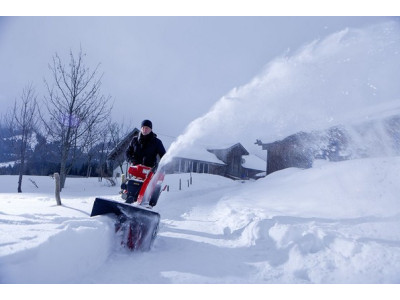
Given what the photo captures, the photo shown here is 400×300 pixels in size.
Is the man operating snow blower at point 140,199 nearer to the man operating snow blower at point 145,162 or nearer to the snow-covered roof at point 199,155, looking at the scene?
the man operating snow blower at point 145,162

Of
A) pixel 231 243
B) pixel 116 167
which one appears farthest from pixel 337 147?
pixel 116 167

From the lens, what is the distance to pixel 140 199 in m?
4.70

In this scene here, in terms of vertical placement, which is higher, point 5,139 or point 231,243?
point 5,139

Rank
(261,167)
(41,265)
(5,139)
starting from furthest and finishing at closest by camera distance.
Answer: (261,167), (5,139), (41,265)

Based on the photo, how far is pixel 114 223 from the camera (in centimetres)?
369

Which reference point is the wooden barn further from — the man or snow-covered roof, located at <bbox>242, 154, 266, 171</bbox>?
the man

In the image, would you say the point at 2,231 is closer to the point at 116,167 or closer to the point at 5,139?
the point at 5,139

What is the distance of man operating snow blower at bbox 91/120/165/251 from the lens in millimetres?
3639

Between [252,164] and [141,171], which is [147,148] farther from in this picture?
[252,164]

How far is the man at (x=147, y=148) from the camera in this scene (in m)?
5.22

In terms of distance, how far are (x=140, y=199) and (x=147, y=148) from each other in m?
1.02

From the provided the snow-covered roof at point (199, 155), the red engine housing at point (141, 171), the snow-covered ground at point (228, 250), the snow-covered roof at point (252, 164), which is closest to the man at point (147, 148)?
the red engine housing at point (141, 171)

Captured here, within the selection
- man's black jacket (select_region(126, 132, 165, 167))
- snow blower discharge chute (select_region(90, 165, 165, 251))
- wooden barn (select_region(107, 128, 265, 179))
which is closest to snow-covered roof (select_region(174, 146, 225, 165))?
→ wooden barn (select_region(107, 128, 265, 179))

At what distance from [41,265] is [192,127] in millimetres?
5848
